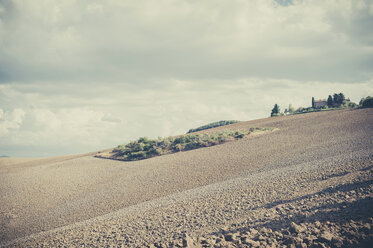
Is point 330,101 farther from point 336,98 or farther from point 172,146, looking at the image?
point 172,146

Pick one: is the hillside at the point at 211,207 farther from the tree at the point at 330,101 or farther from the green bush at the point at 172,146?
the tree at the point at 330,101

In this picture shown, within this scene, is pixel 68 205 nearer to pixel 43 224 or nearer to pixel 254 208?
pixel 43 224

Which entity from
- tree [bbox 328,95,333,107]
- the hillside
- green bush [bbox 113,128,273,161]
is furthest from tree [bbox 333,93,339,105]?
the hillside

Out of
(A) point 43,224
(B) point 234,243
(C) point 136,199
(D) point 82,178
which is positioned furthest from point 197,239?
(D) point 82,178

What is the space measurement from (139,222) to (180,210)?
148cm

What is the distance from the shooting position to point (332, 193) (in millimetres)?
6055

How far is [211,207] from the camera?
22.9 ft

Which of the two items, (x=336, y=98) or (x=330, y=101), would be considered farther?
(x=330, y=101)

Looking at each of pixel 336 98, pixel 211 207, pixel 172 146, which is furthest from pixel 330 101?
pixel 211 207

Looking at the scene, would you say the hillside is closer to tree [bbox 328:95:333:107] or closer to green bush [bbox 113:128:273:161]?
green bush [bbox 113:128:273:161]

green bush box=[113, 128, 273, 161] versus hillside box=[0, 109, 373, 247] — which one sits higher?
green bush box=[113, 128, 273, 161]

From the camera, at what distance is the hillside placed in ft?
15.3

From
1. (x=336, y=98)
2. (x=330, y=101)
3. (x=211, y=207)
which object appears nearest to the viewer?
(x=211, y=207)

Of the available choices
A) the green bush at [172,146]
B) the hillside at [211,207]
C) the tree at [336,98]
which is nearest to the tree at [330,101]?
the tree at [336,98]
